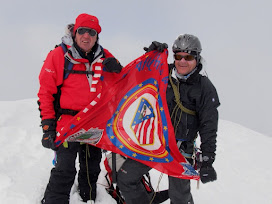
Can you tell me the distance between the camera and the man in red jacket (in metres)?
3.78

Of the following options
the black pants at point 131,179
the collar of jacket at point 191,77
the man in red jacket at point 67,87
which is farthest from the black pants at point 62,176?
Answer: the collar of jacket at point 191,77

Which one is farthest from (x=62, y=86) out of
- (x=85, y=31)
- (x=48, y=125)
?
(x=85, y=31)

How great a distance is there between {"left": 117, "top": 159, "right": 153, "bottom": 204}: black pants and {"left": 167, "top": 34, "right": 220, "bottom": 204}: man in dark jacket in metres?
0.51

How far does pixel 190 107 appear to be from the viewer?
3.92 meters

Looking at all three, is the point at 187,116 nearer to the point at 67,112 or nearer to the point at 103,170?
the point at 67,112

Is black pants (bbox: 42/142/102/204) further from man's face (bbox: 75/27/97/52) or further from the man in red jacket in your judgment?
man's face (bbox: 75/27/97/52)

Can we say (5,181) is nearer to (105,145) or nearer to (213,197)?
(105,145)

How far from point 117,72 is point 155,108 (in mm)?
843

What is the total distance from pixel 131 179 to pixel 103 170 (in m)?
1.75

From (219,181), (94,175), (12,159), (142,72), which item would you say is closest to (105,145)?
(94,175)

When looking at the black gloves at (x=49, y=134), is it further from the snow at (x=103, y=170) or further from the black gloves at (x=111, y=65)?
the black gloves at (x=111, y=65)

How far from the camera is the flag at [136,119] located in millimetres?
3959

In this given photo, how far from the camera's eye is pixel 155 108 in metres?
4.13

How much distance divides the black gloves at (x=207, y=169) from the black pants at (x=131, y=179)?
85cm
